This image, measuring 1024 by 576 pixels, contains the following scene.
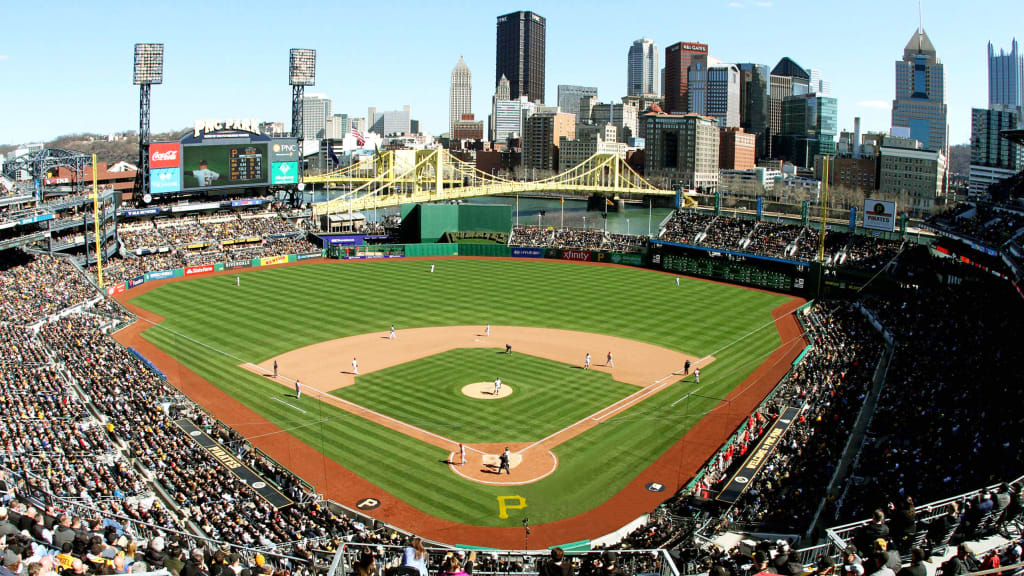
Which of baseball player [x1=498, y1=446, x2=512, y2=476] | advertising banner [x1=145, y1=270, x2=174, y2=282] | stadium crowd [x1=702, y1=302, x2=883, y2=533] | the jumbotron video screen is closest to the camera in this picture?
stadium crowd [x1=702, y1=302, x2=883, y2=533]

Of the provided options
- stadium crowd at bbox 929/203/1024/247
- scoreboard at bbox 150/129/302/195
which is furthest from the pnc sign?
stadium crowd at bbox 929/203/1024/247

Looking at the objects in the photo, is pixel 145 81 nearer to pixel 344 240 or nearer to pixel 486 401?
pixel 344 240

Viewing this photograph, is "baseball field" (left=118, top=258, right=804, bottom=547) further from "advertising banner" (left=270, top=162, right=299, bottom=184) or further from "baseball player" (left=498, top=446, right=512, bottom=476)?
"advertising banner" (left=270, top=162, right=299, bottom=184)

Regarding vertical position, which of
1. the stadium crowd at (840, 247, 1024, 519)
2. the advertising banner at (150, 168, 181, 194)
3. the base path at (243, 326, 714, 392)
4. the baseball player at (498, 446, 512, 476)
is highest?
the advertising banner at (150, 168, 181, 194)

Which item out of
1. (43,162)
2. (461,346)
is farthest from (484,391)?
(43,162)

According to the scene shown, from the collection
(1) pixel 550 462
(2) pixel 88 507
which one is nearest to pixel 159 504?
(2) pixel 88 507

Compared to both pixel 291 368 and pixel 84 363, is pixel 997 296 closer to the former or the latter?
pixel 291 368

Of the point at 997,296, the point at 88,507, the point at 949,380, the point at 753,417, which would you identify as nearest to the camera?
the point at 88,507

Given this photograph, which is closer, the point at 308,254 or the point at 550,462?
the point at 550,462
